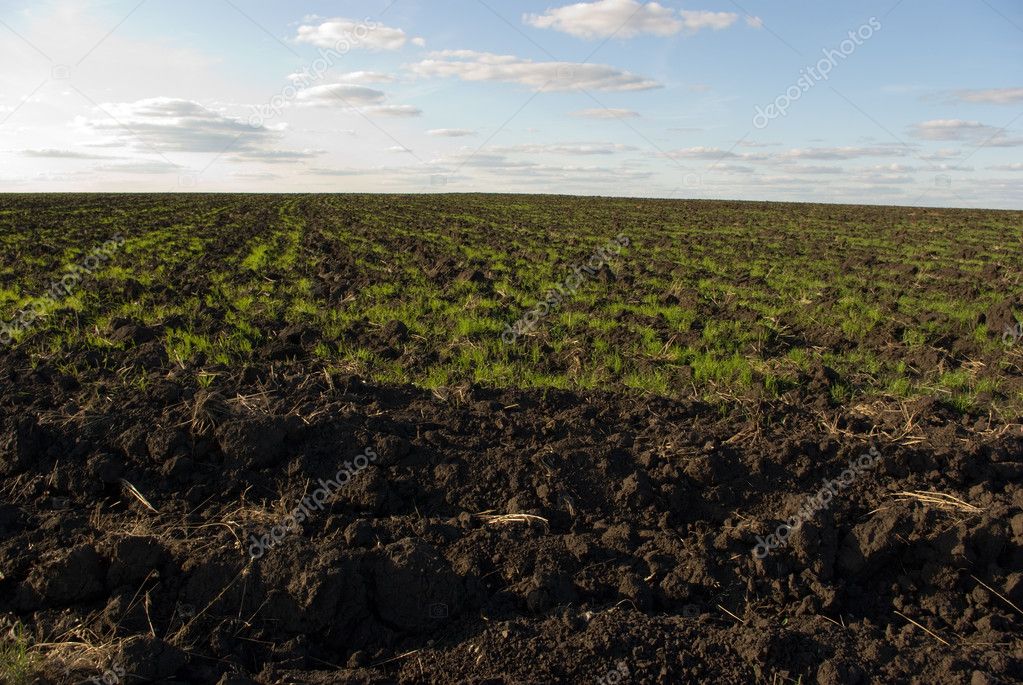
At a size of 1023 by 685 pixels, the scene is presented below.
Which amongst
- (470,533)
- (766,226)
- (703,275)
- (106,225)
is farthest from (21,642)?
(766,226)

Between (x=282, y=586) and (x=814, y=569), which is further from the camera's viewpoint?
(x=814, y=569)

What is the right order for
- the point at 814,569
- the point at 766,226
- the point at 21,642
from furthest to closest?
the point at 766,226 < the point at 814,569 < the point at 21,642

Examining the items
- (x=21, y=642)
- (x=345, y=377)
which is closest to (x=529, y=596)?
(x=21, y=642)

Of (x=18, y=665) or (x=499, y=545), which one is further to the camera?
(x=499, y=545)

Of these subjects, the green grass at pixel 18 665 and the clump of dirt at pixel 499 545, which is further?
the clump of dirt at pixel 499 545

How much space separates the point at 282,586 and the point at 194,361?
386cm

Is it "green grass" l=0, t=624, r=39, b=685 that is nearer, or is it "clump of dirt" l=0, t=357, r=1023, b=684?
"green grass" l=0, t=624, r=39, b=685

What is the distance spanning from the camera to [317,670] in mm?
2949

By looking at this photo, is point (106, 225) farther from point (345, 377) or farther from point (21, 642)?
point (21, 642)

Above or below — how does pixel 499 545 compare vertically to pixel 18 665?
above

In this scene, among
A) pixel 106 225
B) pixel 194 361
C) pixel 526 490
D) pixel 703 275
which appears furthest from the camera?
pixel 106 225

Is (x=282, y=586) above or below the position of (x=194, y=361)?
below

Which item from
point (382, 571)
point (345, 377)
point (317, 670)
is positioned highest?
point (345, 377)

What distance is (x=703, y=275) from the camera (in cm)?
1332
